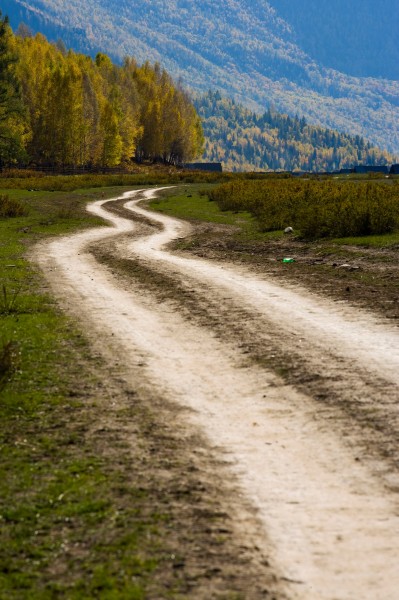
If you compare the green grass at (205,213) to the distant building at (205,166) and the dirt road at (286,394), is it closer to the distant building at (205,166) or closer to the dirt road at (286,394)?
the dirt road at (286,394)

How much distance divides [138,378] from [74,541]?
419 cm

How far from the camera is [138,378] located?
31.0 ft

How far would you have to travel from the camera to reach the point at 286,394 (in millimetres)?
8703

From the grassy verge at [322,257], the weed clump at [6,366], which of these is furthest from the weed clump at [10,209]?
the weed clump at [6,366]

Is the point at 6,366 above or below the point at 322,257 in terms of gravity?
below

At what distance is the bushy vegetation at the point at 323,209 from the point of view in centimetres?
2506

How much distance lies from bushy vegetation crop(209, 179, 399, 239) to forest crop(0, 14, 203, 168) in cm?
5411

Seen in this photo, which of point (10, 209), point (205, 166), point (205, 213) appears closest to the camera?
point (10, 209)

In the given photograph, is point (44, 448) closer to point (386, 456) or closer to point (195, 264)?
point (386, 456)

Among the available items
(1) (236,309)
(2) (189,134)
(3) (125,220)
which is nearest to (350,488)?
(1) (236,309)

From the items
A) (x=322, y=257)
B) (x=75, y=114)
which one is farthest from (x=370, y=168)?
(x=322, y=257)

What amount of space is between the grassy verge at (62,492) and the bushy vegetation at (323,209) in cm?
1618

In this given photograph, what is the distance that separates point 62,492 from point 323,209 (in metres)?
21.9

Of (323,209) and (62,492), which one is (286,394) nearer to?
(62,492)
